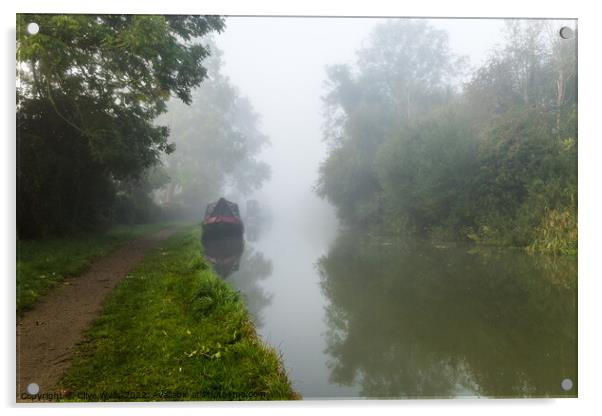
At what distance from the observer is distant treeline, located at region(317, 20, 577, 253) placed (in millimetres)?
4855

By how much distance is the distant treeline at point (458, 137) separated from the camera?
486 centimetres

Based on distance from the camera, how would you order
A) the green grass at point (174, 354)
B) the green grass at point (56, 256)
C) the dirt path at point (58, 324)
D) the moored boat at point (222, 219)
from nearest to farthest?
the green grass at point (174, 354), the dirt path at point (58, 324), the green grass at point (56, 256), the moored boat at point (222, 219)

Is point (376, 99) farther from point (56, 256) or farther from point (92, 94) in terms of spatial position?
point (56, 256)

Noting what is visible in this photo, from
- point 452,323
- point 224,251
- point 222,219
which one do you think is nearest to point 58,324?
point 222,219

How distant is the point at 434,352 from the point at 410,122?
4009 mm

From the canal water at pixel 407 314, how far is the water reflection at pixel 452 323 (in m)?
0.01

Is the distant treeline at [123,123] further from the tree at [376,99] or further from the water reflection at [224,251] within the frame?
the water reflection at [224,251]

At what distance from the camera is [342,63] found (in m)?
4.92

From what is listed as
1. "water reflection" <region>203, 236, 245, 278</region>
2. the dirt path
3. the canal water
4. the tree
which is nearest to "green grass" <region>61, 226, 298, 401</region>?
the dirt path

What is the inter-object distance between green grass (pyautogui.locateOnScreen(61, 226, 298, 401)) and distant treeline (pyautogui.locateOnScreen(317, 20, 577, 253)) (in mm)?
2675

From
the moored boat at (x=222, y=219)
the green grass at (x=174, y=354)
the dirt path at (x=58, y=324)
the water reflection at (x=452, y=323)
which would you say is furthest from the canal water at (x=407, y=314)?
the dirt path at (x=58, y=324)

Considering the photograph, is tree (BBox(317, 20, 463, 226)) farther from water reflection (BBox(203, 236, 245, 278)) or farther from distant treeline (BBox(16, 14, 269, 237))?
water reflection (BBox(203, 236, 245, 278))
